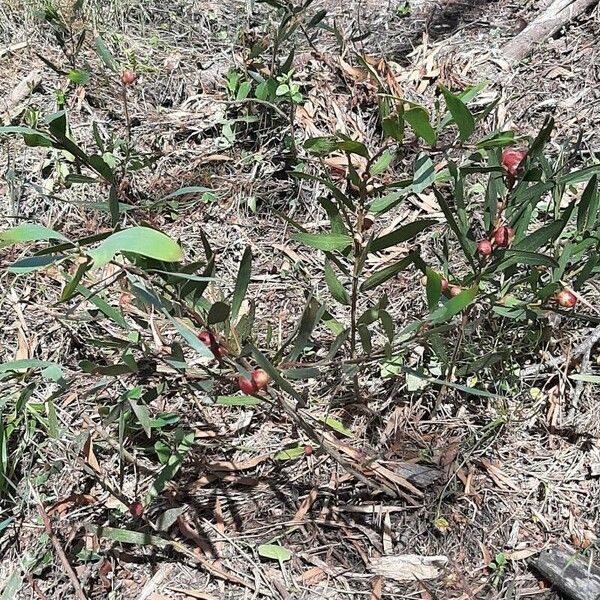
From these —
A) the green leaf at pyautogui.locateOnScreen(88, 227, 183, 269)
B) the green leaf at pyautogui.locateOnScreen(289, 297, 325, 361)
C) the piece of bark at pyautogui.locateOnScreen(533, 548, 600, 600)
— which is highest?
the green leaf at pyautogui.locateOnScreen(88, 227, 183, 269)

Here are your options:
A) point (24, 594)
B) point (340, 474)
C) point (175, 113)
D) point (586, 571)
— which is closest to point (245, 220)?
point (175, 113)

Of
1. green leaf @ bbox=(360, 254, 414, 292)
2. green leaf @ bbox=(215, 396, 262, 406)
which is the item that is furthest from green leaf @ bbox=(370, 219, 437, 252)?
green leaf @ bbox=(215, 396, 262, 406)

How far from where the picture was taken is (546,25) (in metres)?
2.68

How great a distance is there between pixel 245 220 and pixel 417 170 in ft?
3.96

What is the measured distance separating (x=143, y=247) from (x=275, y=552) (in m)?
1.14

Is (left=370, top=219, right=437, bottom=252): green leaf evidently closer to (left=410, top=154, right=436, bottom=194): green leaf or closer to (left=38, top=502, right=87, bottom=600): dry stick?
(left=410, top=154, right=436, bottom=194): green leaf

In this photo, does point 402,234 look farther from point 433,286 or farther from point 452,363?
point 452,363

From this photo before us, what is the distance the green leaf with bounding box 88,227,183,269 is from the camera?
0.78 meters

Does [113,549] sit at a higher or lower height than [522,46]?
lower

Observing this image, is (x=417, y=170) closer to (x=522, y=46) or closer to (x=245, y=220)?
(x=245, y=220)

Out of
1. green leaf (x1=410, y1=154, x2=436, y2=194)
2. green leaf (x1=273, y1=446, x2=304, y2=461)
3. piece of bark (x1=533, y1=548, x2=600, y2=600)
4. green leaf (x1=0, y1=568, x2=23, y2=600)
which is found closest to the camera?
green leaf (x1=410, y1=154, x2=436, y2=194)

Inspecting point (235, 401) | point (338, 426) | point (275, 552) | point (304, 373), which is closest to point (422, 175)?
point (304, 373)

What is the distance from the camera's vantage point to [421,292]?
2049mm

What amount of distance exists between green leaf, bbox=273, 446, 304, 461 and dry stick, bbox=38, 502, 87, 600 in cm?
56
